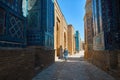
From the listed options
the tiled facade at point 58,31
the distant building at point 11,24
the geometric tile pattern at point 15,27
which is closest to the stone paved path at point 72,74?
the distant building at point 11,24

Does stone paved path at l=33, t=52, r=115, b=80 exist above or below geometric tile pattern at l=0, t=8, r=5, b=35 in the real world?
below

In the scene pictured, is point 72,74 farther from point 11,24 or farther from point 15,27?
point 11,24

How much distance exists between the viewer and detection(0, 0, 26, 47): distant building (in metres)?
4.79

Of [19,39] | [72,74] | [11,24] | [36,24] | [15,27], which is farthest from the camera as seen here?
Answer: [36,24]

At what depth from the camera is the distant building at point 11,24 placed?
4.79 m

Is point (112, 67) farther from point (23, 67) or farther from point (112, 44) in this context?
point (23, 67)

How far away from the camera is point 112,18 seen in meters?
7.55

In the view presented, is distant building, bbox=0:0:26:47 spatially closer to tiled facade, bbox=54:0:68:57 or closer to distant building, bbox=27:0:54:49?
distant building, bbox=27:0:54:49

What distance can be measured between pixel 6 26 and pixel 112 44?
4.95 m

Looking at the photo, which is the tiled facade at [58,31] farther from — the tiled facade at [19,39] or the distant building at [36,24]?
the tiled facade at [19,39]

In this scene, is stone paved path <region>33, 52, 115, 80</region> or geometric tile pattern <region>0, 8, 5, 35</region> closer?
geometric tile pattern <region>0, 8, 5, 35</region>

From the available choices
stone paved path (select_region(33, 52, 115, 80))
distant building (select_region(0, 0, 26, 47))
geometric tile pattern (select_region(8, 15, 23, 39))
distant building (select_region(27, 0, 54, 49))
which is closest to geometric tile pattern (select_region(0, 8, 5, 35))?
distant building (select_region(0, 0, 26, 47))

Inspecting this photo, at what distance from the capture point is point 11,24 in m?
5.35

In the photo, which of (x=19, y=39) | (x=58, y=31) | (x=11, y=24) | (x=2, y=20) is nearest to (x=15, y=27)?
(x=11, y=24)
